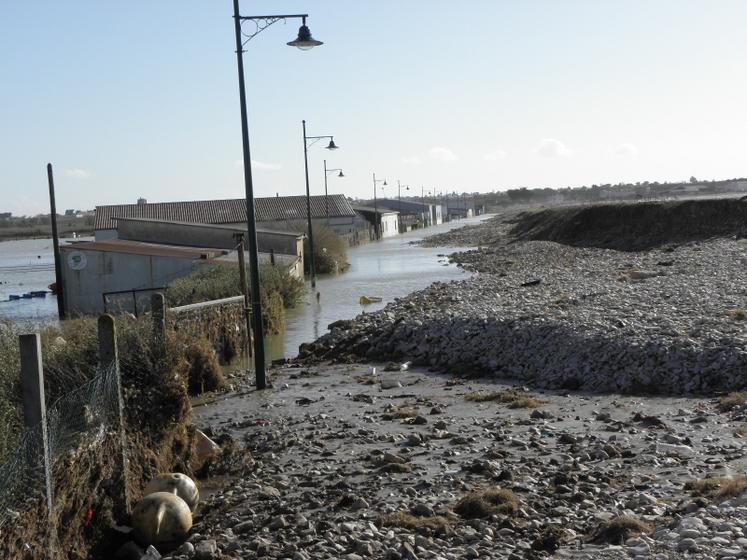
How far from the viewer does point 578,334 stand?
1792 cm

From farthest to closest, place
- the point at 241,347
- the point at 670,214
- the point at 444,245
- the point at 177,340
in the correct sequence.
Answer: the point at 444,245
the point at 670,214
the point at 241,347
the point at 177,340

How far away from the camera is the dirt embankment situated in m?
59.2

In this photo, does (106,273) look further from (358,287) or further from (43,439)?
(43,439)

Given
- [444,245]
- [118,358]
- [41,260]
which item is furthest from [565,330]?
[41,260]

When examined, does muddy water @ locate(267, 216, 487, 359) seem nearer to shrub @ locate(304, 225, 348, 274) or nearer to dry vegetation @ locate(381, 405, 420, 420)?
shrub @ locate(304, 225, 348, 274)

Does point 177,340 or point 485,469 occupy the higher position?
point 177,340

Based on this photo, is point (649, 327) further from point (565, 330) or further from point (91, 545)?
point (91, 545)

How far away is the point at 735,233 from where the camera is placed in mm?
55406

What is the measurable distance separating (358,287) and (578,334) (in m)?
29.1

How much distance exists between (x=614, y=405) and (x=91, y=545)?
808 cm

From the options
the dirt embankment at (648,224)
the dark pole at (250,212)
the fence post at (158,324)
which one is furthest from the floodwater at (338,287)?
the dirt embankment at (648,224)

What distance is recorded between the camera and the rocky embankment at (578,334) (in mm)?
15477

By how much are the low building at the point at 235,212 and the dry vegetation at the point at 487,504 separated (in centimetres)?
6426

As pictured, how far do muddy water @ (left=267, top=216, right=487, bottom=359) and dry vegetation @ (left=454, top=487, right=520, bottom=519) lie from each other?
49.0 feet
